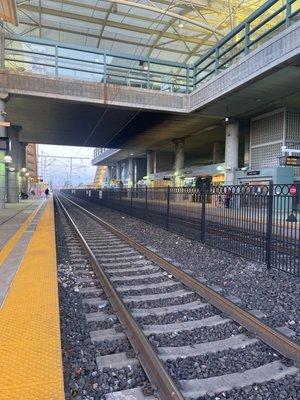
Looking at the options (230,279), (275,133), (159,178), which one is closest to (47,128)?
(159,178)

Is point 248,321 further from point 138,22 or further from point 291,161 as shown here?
point 138,22

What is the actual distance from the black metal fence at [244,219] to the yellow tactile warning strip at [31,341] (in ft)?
13.5

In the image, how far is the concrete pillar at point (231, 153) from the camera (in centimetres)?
2641

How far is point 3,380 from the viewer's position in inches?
98.8

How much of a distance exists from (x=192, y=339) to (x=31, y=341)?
1.65 meters

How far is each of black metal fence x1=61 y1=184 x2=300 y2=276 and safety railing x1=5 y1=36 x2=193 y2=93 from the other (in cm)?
1336

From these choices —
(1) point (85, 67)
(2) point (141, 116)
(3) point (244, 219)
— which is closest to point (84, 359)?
(3) point (244, 219)

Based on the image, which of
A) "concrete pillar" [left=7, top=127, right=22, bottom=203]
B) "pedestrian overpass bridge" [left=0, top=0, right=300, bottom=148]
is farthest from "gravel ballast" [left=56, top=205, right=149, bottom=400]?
"concrete pillar" [left=7, top=127, right=22, bottom=203]

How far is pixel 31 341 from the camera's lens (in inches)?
124

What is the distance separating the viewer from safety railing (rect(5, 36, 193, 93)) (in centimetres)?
2172

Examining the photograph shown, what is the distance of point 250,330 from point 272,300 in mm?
1355

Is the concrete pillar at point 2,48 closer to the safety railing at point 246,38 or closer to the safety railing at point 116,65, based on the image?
the safety railing at point 116,65

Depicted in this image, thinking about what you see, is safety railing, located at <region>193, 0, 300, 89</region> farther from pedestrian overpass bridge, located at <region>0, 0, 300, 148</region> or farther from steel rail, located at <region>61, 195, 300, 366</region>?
steel rail, located at <region>61, 195, 300, 366</region>

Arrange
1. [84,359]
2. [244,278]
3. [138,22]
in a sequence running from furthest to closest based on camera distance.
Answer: [138,22] → [244,278] → [84,359]
